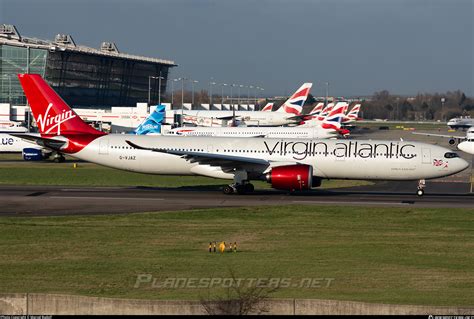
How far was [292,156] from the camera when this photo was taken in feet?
150

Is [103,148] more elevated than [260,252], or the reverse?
[103,148]

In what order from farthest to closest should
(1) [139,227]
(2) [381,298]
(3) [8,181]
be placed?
(3) [8,181], (1) [139,227], (2) [381,298]

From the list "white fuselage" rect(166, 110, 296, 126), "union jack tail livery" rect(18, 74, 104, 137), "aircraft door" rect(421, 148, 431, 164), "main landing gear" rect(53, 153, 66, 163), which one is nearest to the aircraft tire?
"union jack tail livery" rect(18, 74, 104, 137)

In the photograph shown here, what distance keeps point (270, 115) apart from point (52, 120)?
90.0 m

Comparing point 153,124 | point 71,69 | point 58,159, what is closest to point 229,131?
point 153,124

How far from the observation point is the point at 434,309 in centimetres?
1756

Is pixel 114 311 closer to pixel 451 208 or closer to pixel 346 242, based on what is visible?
pixel 346 242

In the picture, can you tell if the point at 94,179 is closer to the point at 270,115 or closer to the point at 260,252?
the point at 260,252

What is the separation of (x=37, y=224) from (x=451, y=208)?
2043 centimetres

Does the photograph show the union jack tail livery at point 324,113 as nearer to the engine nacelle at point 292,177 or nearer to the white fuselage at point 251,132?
the white fuselage at point 251,132

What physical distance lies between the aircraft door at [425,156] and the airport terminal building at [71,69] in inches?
4104

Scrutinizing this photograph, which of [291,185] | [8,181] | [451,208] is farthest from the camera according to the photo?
[8,181]

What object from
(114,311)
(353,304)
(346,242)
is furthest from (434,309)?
(346,242)

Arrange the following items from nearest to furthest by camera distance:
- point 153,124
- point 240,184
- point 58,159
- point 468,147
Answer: point 240,184 → point 58,159 → point 468,147 → point 153,124
